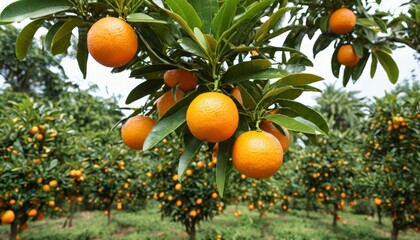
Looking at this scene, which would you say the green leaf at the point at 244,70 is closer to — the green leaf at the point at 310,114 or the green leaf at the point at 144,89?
the green leaf at the point at 310,114

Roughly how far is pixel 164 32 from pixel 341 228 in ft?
27.4

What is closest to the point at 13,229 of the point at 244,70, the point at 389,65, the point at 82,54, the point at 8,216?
the point at 8,216

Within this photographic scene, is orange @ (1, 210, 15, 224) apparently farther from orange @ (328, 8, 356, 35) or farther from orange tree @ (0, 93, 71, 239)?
orange @ (328, 8, 356, 35)

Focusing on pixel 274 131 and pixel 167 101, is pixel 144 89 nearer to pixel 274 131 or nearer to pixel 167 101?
pixel 167 101

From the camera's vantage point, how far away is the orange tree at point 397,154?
4.32 metres

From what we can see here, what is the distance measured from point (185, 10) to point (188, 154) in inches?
14.3

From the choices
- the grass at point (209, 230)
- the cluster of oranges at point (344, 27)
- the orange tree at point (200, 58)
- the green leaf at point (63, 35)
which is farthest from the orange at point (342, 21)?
the grass at point (209, 230)

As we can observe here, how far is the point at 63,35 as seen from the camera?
83 centimetres

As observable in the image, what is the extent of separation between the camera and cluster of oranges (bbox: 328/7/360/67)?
1.55 metres

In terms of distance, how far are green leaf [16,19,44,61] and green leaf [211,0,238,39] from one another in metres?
0.46

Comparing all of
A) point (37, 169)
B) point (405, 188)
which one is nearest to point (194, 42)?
point (37, 169)

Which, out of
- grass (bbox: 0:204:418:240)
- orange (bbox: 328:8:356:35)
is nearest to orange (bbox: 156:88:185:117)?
orange (bbox: 328:8:356:35)

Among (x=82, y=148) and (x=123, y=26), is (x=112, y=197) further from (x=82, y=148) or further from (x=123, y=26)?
(x=123, y=26)

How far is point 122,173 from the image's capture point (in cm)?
623
